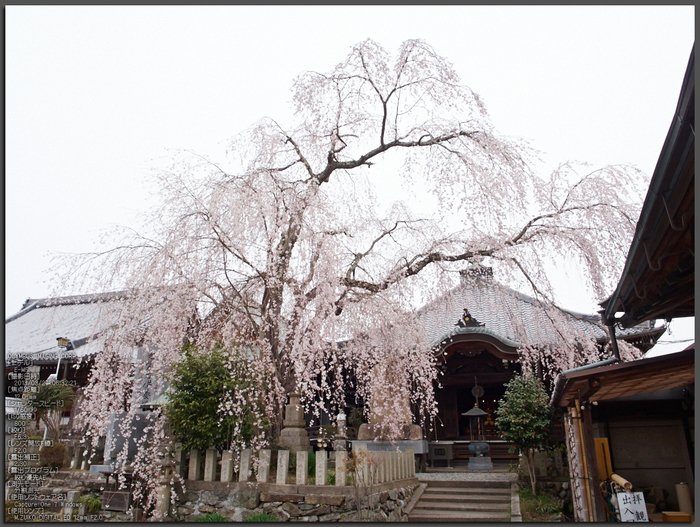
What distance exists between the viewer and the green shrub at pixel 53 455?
985 centimetres

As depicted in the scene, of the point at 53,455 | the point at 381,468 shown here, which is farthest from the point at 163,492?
the point at 53,455

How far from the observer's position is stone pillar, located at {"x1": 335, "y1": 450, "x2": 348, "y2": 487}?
6644 mm

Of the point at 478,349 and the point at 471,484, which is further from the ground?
the point at 478,349

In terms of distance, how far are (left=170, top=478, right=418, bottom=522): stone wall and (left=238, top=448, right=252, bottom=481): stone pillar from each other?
102mm

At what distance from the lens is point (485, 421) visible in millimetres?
15234

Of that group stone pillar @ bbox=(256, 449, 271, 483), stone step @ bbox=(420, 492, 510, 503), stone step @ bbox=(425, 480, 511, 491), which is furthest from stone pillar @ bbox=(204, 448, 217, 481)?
stone step @ bbox=(425, 480, 511, 491)

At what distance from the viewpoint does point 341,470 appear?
6691 mm

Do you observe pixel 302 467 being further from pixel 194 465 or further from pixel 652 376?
pixel 652 376

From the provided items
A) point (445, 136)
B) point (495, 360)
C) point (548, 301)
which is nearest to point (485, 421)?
point (495, 360)

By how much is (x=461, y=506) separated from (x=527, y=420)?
2022 millimetres

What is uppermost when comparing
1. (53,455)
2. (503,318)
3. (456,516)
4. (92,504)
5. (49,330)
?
(49,330)

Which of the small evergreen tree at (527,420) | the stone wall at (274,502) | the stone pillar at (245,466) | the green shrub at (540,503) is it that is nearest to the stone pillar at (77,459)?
the stone wall at (274,502)

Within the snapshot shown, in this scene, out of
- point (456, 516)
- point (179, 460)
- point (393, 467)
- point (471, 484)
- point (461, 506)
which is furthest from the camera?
point (471, 484)

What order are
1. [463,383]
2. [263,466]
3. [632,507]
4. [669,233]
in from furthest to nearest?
[463,383] → [263,466] → [632,507] → [669,233]
